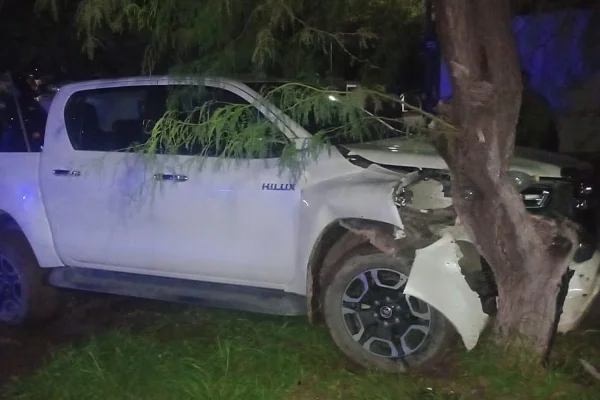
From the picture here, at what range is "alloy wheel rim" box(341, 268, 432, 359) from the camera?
14.8 feet

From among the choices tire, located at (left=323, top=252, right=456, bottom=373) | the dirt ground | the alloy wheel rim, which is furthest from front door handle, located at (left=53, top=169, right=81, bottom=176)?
the alloy wheel rim

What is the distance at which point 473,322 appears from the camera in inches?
172

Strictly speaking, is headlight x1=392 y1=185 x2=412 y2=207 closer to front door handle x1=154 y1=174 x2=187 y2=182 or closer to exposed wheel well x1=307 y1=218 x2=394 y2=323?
exposed wheel well x1=307 y1=218 x2=394 y2=323

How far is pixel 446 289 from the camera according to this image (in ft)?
14.3

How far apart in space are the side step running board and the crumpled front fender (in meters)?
0.83

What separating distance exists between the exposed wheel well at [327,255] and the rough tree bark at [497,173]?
67 centimetres

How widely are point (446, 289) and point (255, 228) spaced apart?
1.28m

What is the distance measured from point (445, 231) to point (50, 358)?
2742mm

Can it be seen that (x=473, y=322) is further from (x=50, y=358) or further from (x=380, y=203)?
(x=50, y=358)

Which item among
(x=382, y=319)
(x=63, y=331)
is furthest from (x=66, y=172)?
(x=382, y=319)

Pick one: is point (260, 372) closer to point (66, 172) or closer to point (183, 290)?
point (183, 290)

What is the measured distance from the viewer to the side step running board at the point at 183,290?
4.89 m

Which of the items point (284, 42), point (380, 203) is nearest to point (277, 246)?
point (380, 203)

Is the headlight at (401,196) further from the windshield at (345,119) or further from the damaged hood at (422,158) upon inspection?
the windshield at (345,119)
